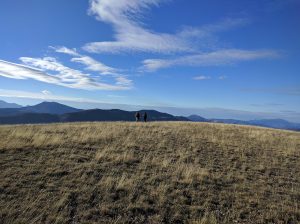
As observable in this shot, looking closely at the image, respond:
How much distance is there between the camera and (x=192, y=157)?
52.9 ft

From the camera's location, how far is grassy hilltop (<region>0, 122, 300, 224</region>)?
9.19 m

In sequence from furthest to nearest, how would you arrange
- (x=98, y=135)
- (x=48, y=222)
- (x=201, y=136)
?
1. (x=201, y=136)
2. (x=98, y=135)
3. (x=48, y=222)

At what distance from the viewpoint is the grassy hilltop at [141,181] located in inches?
362

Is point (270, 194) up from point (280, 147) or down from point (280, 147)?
down

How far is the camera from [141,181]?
38.7 feet

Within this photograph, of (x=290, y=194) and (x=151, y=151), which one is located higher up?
(x=151, y=151)

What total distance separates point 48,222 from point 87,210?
127cm

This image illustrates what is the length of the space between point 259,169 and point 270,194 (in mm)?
3277

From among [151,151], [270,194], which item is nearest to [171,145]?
[151,151]

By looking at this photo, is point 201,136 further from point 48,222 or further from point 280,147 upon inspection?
point 48,222

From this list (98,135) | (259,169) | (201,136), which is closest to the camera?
(259,169)

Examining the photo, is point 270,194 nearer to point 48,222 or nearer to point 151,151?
point 151,151

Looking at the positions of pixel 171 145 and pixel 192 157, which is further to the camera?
pixel 171 145

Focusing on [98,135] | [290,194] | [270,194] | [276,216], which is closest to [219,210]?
[276,216]
